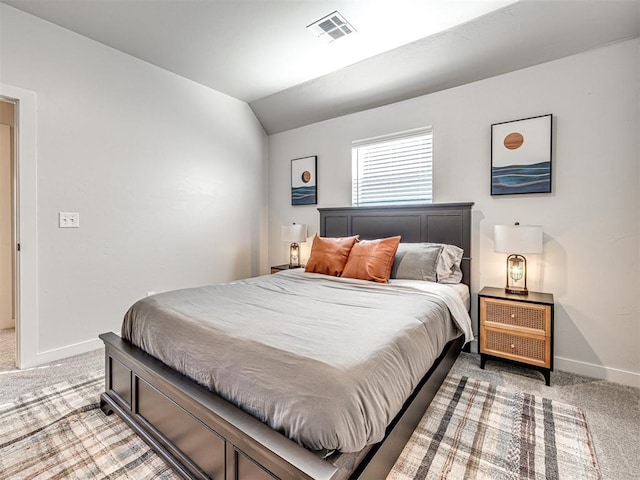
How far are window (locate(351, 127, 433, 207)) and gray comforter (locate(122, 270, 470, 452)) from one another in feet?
4.85

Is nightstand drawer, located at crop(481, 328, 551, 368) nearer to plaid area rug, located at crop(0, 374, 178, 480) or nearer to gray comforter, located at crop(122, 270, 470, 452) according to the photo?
gray comforter, located at crop(122, 270, 470, 452)

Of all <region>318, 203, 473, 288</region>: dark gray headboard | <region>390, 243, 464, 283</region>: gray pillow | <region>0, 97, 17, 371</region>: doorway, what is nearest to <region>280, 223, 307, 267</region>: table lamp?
<region>318, 203, 473, 288</region>: dark gray headboard

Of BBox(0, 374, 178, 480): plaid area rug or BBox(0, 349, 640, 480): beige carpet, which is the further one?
BBox(0, 349, 640, 480): beige carpet

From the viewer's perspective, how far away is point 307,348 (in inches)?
49.5

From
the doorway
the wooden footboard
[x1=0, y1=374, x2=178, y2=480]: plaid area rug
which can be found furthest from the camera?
the doorway

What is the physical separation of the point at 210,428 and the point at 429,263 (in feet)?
6.93

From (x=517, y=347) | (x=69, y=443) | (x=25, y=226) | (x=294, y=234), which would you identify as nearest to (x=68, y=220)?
(x=25, y=226)

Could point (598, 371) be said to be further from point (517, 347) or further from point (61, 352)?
point (61, 352)

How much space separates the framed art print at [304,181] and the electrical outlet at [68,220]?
237 cm

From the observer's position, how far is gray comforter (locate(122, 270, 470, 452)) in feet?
3.35

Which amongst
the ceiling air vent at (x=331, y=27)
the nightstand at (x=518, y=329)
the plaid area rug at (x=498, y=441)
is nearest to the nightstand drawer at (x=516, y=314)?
the nightstand at (x=518, y=329)

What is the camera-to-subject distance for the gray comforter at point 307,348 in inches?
40.3

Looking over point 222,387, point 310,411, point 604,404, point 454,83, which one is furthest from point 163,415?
point 454,83

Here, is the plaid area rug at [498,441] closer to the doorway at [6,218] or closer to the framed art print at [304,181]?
the framed art print at [304,181]
